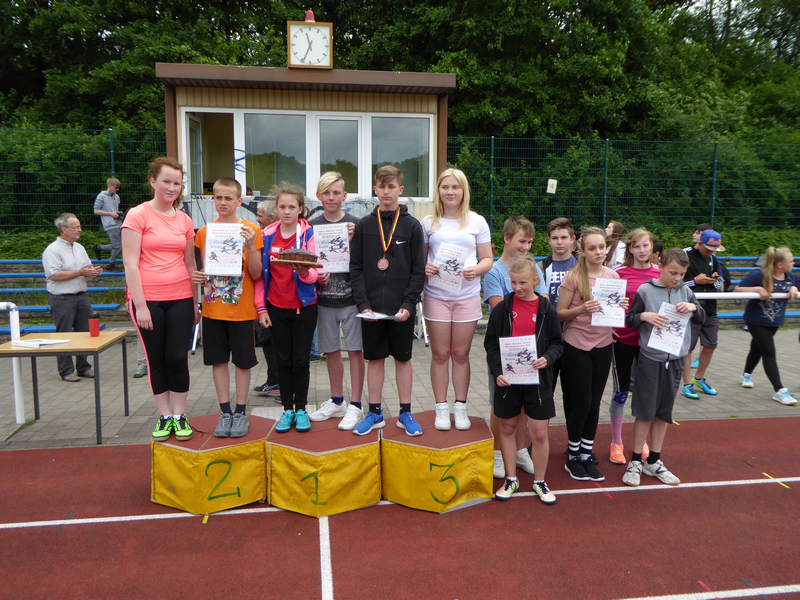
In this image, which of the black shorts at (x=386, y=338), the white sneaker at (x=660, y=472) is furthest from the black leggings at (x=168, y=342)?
the white sneaker at (x=660, y=472)

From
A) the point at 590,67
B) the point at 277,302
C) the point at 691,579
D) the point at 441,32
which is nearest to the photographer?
the point at 691,579

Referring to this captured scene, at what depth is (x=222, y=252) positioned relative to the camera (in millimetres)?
3961

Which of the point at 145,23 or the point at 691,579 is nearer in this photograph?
the point at 691,579

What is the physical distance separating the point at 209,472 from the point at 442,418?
5.82 feet

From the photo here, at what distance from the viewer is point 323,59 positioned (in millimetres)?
9625

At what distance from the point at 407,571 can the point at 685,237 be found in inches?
509

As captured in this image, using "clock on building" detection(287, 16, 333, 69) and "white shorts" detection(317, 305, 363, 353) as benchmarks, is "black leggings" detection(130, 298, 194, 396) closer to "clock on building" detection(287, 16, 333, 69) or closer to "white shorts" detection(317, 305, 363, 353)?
"white shorts" detection(317, 305, 363, 353)

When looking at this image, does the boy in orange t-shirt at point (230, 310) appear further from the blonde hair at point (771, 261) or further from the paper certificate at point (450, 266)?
the blonde hair at point (771, 261)

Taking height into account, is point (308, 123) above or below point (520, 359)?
above

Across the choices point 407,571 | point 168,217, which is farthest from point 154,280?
point 407,571

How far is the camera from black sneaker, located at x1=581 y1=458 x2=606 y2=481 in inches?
177

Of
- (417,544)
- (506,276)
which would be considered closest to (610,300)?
(506,276)

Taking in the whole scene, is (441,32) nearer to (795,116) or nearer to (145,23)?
(145,23)

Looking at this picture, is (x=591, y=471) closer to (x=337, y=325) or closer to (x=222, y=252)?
(x=337, y=325)
